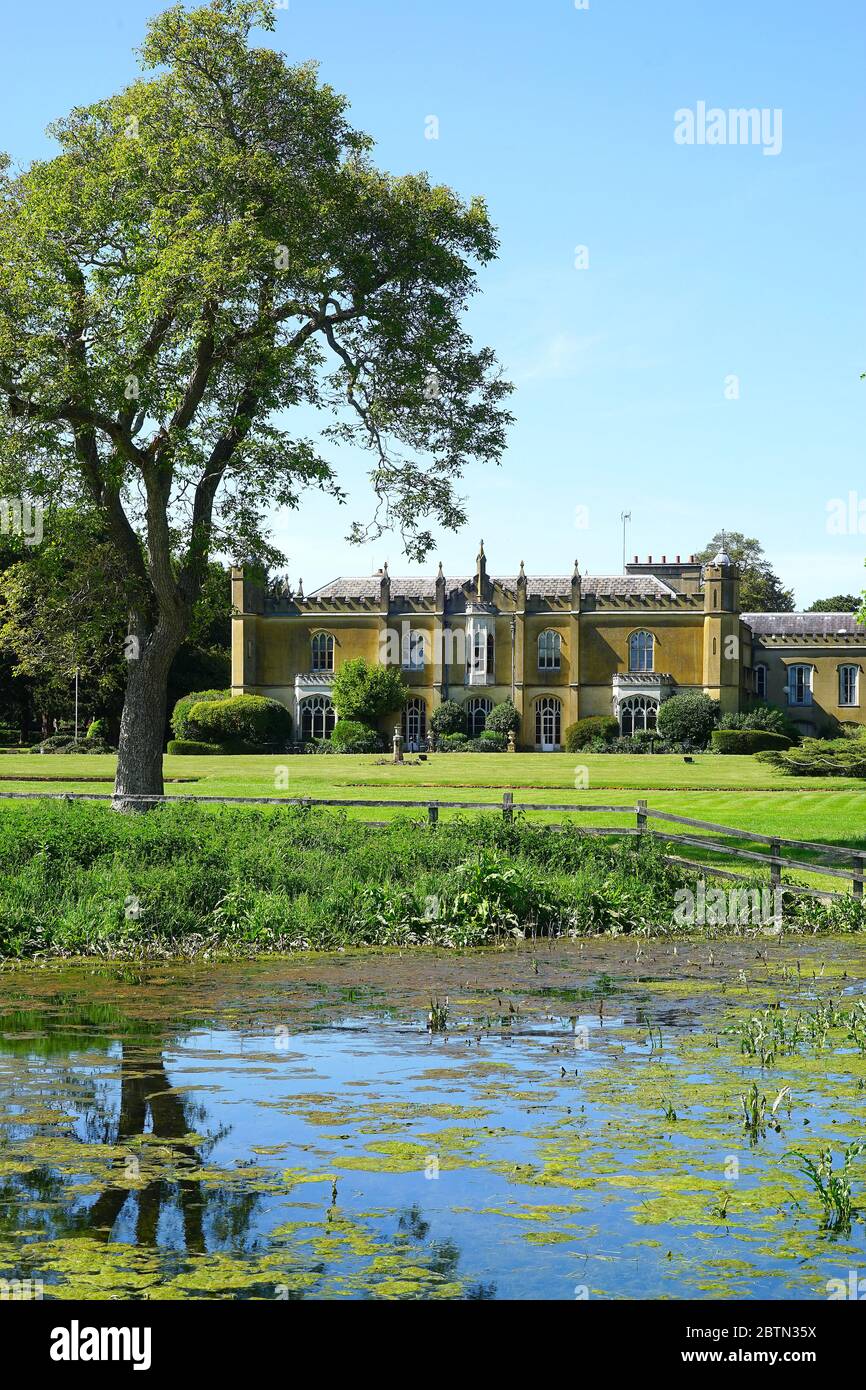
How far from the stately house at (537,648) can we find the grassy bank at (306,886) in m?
46.8

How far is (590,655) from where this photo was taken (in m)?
64.6

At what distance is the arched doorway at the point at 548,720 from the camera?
212ft

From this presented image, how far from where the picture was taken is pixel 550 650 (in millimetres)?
65188

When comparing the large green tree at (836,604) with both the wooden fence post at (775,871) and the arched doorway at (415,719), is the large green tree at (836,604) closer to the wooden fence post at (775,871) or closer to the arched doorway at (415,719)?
the arched doorway at (415,719)

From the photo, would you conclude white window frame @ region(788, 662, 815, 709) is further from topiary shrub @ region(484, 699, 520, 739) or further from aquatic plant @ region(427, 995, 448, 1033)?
aquatic plant @ region(427, 995, 448, 1033)

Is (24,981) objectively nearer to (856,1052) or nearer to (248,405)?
(856,1052)

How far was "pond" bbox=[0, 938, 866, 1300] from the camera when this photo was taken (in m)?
4.94

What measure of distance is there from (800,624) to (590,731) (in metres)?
15.5

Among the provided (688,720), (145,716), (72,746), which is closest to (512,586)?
(688,720)

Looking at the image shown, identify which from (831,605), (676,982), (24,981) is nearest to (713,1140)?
(676,982)

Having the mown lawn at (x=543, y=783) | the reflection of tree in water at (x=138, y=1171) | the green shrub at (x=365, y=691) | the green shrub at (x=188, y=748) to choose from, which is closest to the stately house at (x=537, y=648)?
the green shrub at (x=365, y=691)

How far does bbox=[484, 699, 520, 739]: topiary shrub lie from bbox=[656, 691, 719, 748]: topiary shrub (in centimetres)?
680

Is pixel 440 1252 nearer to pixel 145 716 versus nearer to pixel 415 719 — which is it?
pixel 145 716

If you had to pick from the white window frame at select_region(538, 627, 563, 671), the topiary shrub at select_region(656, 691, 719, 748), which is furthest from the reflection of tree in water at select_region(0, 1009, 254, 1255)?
the white window frame at select_region(538, 627, 563, 671)
